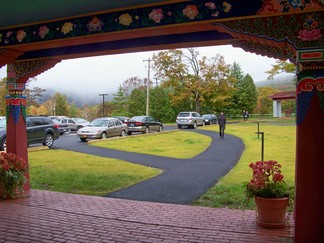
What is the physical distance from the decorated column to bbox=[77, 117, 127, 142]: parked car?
1852 centimetres

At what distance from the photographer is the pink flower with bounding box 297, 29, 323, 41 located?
4414mm

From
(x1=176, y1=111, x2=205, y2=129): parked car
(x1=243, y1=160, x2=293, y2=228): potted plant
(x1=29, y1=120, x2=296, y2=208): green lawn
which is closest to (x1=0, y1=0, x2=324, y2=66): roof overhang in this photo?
(x1=243, y1=160, x2=293, y2=228): potted plant

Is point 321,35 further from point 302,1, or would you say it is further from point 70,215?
point 70,215

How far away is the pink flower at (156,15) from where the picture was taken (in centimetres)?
522

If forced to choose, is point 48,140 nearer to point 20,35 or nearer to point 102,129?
point 102,129

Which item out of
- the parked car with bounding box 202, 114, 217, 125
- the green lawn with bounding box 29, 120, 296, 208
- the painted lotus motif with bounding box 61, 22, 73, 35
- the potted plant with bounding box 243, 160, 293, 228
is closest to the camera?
the potted plant with bounding box 243, 160, 293, 228

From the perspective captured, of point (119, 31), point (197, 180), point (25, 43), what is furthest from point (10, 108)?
point (197, 180)

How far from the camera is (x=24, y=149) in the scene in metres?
8.04

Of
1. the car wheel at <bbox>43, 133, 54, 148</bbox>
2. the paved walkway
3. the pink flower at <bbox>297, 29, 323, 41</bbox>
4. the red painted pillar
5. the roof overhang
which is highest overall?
the roof overhang

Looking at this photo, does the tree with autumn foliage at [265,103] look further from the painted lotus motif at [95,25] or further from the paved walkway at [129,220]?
the painted lotus motif at [95,25]

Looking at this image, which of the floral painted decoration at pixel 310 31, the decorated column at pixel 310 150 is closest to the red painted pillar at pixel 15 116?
the decorated column at pixel 310 150

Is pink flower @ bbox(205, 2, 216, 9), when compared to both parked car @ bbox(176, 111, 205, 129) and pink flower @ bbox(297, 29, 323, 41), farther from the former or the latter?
parked car @ bbox(176, 111, 205, 129)

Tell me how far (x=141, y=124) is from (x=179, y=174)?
16137 millimetres

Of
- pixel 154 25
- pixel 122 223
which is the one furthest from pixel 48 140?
pixel 154 25
